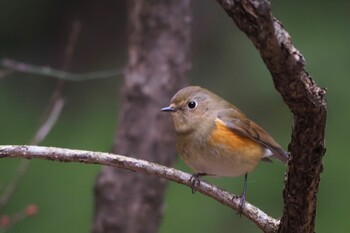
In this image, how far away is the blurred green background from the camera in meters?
5.68

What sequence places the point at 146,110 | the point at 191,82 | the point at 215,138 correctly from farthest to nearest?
the point at 191,82
the point at 146,110
the point at 215,138

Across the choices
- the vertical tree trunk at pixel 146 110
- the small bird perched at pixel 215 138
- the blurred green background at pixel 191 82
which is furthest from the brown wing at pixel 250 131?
the blurred green background at pixel 191 82

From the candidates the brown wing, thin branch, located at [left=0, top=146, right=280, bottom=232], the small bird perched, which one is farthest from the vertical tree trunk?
thin branch, located at [left=0, top=146, right=280, bottom=232]

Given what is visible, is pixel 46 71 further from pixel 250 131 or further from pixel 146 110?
pixel 250 131

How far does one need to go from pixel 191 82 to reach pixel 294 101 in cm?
479

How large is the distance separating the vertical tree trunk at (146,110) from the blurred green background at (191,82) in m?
0.79

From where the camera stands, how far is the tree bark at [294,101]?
6.15 feet

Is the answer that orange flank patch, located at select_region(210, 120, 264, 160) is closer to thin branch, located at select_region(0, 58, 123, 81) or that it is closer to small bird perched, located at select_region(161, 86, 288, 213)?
small bird perched, located at select_region(161, 86, 288, 213)

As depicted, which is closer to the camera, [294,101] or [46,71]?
[294,101]

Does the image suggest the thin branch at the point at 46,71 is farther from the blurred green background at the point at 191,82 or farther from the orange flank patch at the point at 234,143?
the blurred green background at the point at 191,82

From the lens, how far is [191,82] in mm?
6891

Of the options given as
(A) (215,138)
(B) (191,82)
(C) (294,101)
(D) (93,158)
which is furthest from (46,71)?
(C) (294,101)

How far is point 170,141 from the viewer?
16.0 feet

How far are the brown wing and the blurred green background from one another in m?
1.53
